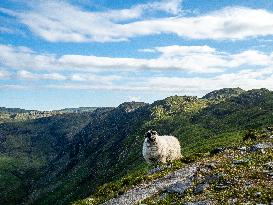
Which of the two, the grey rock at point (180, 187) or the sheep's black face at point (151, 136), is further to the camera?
the sheep's black face at point (151, 136)

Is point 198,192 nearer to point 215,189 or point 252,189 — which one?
point 215,189

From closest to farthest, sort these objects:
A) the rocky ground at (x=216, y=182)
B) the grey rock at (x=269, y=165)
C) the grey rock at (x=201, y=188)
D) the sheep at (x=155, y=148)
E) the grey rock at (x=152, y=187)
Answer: the rocky ground at (x=216, y=182)
the grey rock at (x=201, y=188)
the grey rock at (x=269, y=165)
the grey rock at (x=152, y=187)
the sheep at (x=155, y=148)

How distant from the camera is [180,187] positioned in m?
32.3

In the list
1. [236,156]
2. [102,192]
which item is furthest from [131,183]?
[236,156]

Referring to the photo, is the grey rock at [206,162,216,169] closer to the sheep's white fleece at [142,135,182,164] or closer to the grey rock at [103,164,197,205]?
the grey rock at [103,164,197,205]

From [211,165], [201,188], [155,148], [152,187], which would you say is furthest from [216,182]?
[155,148]

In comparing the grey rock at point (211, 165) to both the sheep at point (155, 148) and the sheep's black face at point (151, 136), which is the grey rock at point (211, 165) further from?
the sheep's black face at point (151, 136)

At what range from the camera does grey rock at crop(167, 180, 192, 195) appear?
31572 mm

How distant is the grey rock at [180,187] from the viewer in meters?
31.6

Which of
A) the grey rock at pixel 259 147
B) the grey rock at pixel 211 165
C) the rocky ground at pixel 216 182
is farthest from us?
the grey rock at pixel 259 147

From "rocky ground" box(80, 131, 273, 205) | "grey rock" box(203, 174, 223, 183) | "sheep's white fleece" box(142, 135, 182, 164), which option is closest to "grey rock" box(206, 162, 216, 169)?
"rocky ground" box(80, 131, 273, 205)

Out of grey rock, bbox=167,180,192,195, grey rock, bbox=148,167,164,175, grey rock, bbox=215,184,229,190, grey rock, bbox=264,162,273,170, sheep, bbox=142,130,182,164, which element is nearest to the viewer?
grey rock, bbox=215,184,229,190

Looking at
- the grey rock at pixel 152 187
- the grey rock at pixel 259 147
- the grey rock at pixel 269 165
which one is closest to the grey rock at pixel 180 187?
the grey rock at pixel 152 187

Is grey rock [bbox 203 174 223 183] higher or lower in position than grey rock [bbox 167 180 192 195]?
higher
